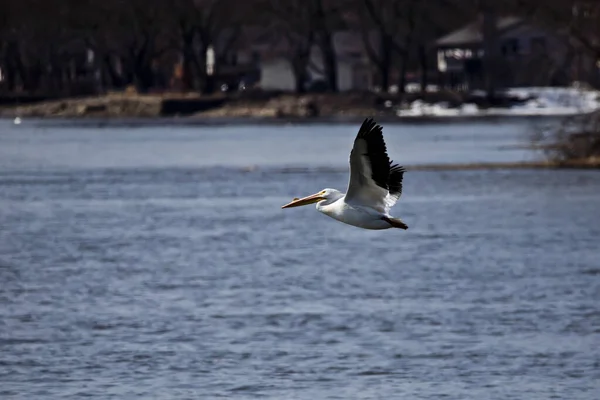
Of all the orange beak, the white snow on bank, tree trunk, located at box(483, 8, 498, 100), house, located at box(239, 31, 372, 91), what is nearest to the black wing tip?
the orange beak

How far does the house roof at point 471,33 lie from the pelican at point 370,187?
4477 inches

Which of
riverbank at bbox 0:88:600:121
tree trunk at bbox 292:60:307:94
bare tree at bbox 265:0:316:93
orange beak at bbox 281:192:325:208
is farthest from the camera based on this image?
tree trunk at bbox 292:60:307:94

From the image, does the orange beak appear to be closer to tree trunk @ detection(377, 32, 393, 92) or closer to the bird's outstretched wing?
the bird's outstretched wing

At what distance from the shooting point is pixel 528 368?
2338cm

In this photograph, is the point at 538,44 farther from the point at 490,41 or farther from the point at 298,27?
the point at 298,27

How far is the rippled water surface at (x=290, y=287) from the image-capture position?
22953mm

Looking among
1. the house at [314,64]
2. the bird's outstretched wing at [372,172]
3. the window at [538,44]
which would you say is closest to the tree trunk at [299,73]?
the house at [314,64]

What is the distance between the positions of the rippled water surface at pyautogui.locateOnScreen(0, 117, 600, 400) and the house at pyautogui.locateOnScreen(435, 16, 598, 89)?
6539cm

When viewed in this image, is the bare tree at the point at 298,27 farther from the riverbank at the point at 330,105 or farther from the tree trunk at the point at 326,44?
the riverbank at the point at 330,105

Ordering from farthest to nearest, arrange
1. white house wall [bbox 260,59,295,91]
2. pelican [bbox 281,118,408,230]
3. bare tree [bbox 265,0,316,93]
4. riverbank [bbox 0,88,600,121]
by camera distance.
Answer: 1. white house wall [bbox 260,59,295,91]
2. bare tree [bbox 265,0,316,93]
3. riverbank [bbox 0,88,600,121]
4. pelican [bbox 281,118,408,230]

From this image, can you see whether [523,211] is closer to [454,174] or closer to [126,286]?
[454,174]

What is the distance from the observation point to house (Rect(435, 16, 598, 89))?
130250 millimetres

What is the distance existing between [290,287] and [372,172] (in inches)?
583

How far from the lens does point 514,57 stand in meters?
137
